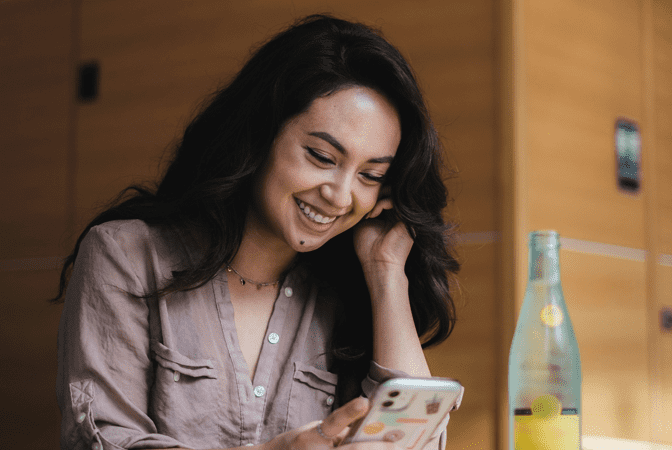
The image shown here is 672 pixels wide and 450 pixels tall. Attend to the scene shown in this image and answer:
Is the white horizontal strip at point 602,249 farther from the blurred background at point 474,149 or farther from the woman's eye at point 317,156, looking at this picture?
the woman's eye at point 317,156

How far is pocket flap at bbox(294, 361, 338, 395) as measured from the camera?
138 cm

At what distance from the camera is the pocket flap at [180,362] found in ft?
4.05

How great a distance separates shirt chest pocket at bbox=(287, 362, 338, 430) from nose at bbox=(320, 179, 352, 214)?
0.33 meters

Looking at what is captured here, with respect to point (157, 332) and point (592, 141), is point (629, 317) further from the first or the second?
point (157, 332)

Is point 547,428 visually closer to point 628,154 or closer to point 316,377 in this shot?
point 316,377

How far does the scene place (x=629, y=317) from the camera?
79.7 inches

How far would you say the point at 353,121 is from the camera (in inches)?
49.3

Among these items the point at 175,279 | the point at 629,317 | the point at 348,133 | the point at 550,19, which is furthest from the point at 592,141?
the point at 175,279

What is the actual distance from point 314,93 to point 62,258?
1.41m

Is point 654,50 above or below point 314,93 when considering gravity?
above

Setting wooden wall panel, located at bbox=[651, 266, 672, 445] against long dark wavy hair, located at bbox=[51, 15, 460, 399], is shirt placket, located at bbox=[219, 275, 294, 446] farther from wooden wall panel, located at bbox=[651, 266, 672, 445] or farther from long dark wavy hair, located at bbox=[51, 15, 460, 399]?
wooden wall panel, located at bbox=[651, 266, 672, 445]

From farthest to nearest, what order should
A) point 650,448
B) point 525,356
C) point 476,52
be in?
1. point 476,52
2. point 650,448
3. point 525,356

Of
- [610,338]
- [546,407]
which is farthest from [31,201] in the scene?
[546,407]

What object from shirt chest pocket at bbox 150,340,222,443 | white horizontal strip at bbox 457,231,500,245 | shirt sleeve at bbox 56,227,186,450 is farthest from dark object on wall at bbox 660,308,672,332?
shirt sleeve at bbox 56,227,186,450
